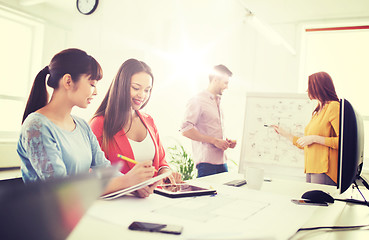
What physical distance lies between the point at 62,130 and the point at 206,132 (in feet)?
6.22

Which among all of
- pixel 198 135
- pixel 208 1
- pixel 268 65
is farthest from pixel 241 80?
pixel 198 135

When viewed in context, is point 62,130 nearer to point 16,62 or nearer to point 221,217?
point 221,217

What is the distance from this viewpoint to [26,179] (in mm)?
1273

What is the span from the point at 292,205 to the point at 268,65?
13.5 ft

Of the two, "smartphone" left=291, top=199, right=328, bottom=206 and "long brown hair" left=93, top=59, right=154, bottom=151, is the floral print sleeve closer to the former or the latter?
"long brown hair" left=93, top=59, right=154, bottom=151

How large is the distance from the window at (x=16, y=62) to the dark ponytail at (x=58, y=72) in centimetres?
94

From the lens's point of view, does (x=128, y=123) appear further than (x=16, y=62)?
No

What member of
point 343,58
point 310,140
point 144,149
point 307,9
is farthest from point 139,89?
point 343,58

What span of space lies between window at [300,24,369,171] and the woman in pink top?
Answer: 137 inches

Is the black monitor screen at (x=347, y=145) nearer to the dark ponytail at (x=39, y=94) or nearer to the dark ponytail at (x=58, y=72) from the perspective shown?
the dark ponytail at (x=58, y=72)

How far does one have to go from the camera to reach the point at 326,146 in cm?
243

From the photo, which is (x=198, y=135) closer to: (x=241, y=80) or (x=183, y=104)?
(x=183, y=104)

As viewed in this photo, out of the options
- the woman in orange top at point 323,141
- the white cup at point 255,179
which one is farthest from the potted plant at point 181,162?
the white cup at point 255,179

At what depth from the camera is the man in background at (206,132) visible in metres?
2.99
